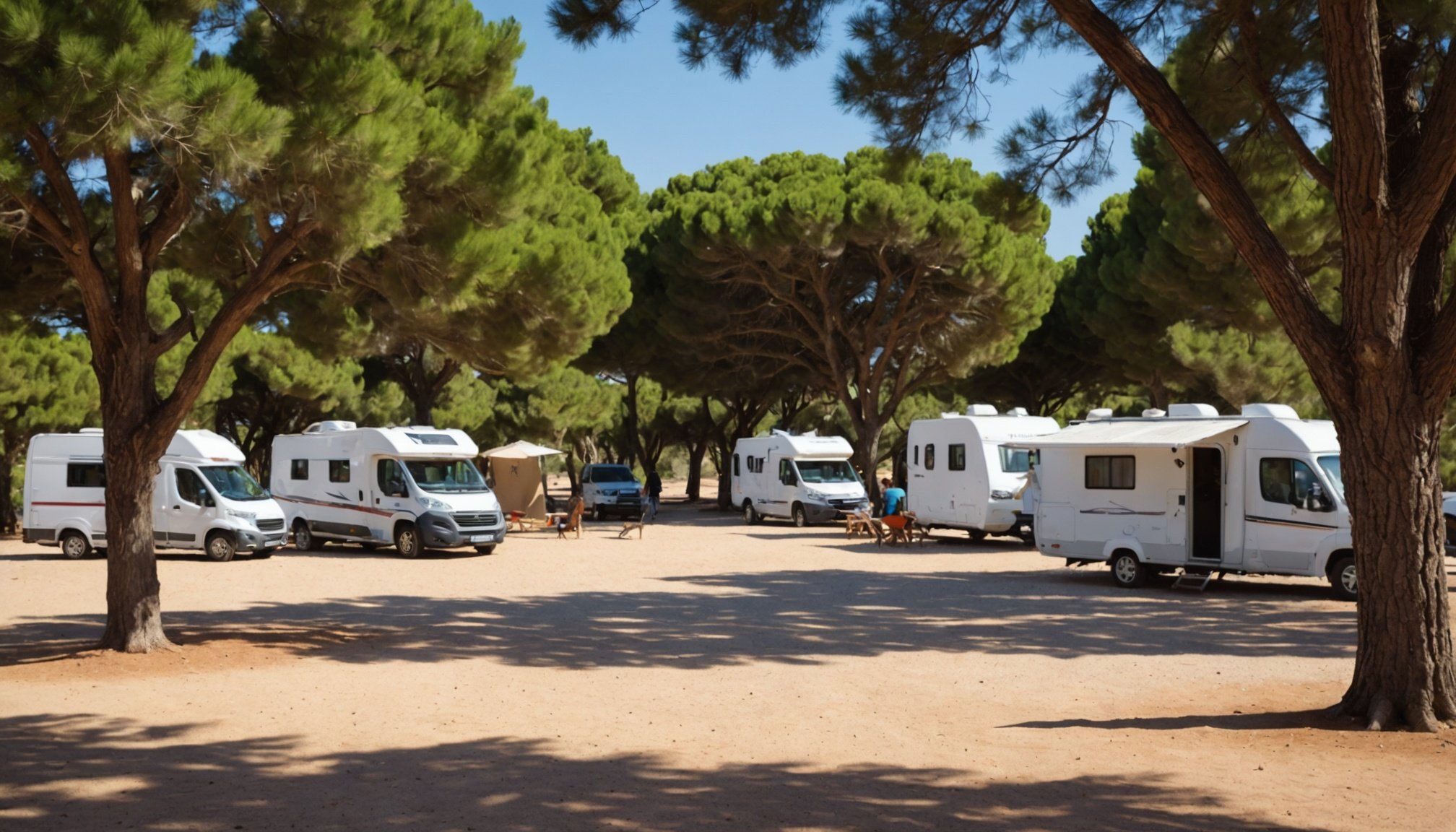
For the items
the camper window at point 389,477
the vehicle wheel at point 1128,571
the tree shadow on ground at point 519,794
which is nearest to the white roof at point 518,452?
the camper window at point 389,477

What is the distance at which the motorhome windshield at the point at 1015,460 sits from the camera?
21531mm

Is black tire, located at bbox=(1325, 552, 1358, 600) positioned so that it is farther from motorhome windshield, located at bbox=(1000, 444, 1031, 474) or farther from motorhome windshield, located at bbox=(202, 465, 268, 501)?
motorhome windshield, located at bbox=(202, 465, 268, 501)

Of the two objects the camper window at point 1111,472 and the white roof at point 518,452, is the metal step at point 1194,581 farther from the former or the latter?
the white roof at point 518,452

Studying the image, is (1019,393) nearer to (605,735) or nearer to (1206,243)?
(1206,243)

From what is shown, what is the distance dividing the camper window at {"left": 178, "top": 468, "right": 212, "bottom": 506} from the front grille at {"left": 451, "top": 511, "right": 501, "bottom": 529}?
150 inches

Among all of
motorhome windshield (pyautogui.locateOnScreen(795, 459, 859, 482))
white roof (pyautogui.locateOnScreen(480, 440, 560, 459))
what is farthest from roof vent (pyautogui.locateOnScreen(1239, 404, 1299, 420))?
white roof (pyautogui.locateOnScreen(480, 440, 560, 459))

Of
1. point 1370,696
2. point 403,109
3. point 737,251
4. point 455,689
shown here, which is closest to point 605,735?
point 455,689

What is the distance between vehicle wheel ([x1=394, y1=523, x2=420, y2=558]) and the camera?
66.7 feet

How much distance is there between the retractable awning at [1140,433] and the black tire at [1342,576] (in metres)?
1.84

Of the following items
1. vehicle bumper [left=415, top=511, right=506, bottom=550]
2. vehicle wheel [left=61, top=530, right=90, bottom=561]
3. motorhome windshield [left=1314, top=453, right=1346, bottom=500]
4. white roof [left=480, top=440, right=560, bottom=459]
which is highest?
white roof [left=480, top=440, right=560, bottom=459]

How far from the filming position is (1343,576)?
1334 centimetres

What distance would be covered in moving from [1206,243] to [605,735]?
10794 mm

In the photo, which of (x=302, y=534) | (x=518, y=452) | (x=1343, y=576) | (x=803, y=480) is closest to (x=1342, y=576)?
(x=1343, y=576)

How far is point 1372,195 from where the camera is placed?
22.8 feet
